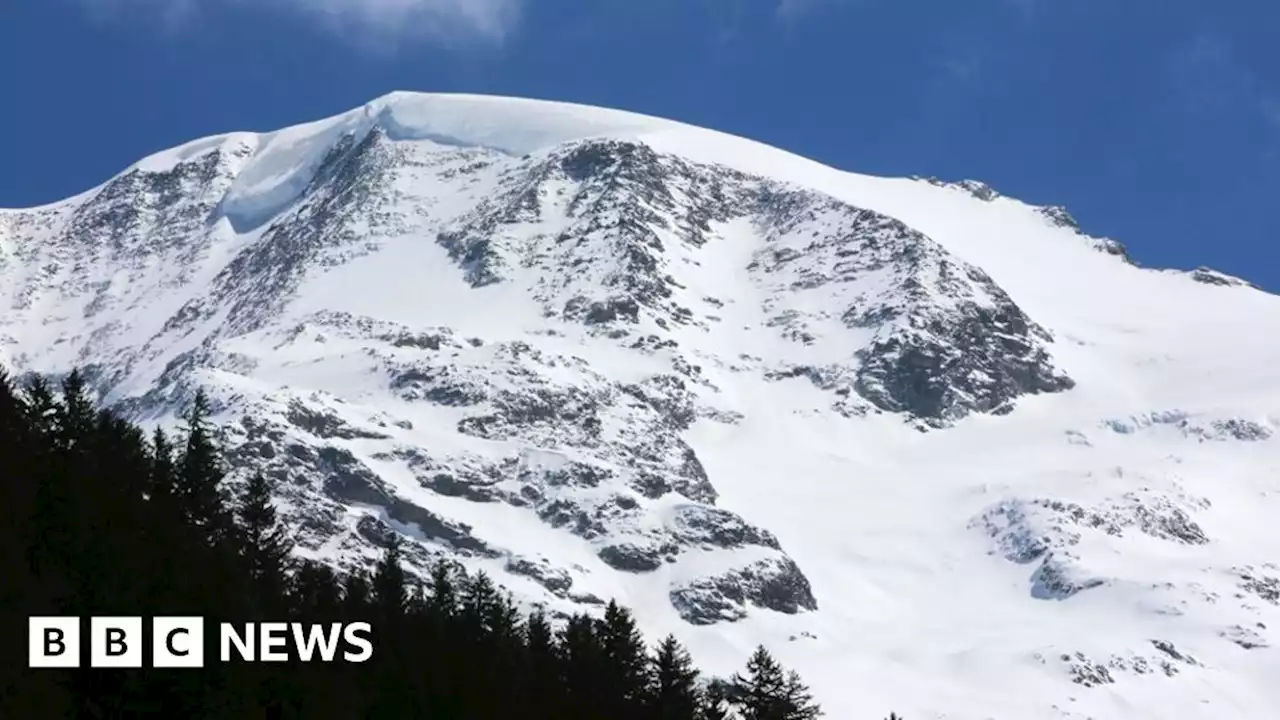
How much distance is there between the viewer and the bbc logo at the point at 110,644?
53062mm

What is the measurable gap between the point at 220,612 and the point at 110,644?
5651 mm

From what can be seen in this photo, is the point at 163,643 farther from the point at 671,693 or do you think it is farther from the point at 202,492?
the point at 202,492

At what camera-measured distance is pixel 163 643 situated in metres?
55.2

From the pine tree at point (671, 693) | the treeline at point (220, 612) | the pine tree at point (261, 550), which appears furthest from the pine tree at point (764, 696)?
the pine tree at point (261, 550)

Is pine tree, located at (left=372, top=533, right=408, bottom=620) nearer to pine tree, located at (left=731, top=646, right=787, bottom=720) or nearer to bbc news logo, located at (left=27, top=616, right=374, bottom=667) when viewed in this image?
pine tree, located at (left=731, top=646, right=787, bottom=720)

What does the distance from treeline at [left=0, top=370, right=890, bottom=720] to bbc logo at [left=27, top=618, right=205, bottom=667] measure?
33cm

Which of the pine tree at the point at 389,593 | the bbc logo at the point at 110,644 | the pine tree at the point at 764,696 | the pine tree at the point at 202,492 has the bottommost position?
the bbc logo at the point at 110,644

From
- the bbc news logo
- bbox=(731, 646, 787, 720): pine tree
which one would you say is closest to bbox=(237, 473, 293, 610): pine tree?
the bbc news logo

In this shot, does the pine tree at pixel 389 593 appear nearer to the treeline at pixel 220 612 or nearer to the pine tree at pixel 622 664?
the treeline at pixel 220 612

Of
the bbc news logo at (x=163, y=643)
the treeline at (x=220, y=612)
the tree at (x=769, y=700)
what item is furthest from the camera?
the tree at (x=769, y=700)

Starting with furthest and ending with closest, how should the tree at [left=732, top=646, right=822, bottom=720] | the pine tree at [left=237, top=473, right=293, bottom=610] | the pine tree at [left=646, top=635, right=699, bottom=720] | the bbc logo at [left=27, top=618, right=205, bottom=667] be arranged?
1. the pine tree at [left=237, top=473, right=293, bottom=610]
2. the pine tree at [left=646, top=635, right=699, bottom=720]
3. the tree at [left=732, top=646, right=822, bottom=720]
4. the bbc logo at [left=27, top=618, right=205, bottom=667]

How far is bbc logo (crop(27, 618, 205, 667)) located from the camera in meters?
53.1

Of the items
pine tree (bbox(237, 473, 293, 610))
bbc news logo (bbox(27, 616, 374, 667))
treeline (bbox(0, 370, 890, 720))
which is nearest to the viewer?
bbc news logo (bbox(27, 616, 374, 667))

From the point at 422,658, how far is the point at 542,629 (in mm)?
16082
